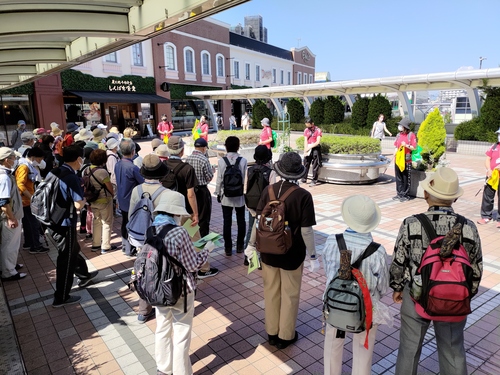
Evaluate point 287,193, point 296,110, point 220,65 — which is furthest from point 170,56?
point 287,193

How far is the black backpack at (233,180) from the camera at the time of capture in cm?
492

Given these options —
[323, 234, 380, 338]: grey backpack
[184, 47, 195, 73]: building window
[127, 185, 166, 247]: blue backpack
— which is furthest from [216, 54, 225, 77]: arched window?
[323, 234, 380, 338]: grey backpack

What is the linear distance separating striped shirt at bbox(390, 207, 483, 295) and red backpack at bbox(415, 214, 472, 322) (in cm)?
7

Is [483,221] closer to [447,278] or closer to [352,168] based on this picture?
[352,168]

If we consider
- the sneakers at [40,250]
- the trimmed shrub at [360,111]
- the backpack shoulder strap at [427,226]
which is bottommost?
the sneakers at [40,250]

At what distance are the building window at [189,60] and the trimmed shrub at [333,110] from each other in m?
12.3

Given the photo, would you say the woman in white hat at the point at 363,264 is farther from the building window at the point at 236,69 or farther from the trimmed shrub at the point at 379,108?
the building window at the point at 236,69

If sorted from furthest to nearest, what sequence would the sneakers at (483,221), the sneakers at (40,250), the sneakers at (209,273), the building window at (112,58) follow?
the building window at (112,58)
the sneakers at (483,221)
the sneakers at (40,250)
the sneakers at (209,273)

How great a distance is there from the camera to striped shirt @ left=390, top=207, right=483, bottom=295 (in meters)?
2.33

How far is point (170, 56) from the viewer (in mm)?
27750

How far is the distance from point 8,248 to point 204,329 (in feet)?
9.96

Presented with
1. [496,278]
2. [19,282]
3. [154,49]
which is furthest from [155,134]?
[496,278]

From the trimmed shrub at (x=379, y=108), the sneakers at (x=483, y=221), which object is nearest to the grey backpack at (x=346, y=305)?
the sneakers at (x=483, y=221)

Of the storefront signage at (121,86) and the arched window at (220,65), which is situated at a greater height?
the arched window at (220,65)
